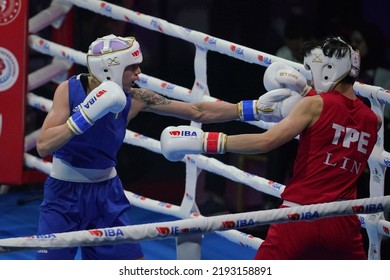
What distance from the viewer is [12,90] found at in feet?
19.6

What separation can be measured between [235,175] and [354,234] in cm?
139

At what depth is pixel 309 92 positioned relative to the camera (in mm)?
4035

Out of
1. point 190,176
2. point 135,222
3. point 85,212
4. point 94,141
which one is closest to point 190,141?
point 94,141

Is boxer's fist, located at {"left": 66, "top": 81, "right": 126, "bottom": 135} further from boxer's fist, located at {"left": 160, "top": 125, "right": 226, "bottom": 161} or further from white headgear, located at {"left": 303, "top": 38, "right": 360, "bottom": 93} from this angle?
white headgear, located at {"left": 303, "top": 38, "right": 360, "bottom": 93}

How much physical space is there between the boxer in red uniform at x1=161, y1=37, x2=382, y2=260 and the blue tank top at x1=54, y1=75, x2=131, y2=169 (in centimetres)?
41

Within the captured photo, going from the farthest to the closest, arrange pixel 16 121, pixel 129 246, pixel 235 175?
pixel 16 121 < pixel 235 175 < pixel 129 246

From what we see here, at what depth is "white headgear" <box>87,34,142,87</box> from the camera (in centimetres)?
397

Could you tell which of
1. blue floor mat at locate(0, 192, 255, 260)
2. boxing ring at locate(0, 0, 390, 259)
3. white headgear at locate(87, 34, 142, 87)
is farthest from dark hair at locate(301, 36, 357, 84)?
blue floor mat at locate(0, 192, 255, 260)

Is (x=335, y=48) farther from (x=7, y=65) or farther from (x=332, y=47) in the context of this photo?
(x=7, y=65)

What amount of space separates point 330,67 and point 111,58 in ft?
2.87

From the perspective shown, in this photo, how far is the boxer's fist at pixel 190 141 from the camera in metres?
3.68
